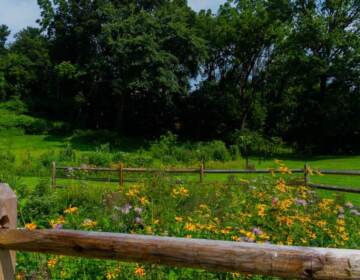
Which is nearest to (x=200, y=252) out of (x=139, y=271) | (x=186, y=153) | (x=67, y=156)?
(x=139, y=271)

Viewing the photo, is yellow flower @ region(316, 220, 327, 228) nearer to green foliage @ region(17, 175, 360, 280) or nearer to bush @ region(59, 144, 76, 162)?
green foliage @ region(17, 175, 360, 280)

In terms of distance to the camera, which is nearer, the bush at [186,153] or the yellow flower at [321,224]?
the yellow flower at [321,224]

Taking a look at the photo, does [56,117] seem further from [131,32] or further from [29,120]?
[131,32]

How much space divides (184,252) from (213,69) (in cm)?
4155

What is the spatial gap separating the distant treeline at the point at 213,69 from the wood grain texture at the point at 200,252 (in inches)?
1332

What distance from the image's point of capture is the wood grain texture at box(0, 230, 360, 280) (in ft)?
6.40

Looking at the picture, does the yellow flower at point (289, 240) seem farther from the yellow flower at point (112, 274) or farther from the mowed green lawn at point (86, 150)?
the mowed green lawn at point (86, 150)

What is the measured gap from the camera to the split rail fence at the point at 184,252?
1.96 meters

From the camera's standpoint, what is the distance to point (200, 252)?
6.97 feet

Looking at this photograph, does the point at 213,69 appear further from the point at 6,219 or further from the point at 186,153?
the point at 6,219

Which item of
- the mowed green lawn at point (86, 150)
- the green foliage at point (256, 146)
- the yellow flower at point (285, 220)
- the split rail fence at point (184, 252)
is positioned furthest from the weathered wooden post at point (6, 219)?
the green foliage at point (256, 146)

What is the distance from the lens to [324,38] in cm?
3800

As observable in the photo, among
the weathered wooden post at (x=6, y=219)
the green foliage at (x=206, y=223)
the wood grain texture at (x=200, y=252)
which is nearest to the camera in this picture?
the wood grain texture at (x=200, y=252)

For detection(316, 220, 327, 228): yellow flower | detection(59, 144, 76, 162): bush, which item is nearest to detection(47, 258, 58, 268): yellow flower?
detection(316, 220, 327, 228): yellow flower
